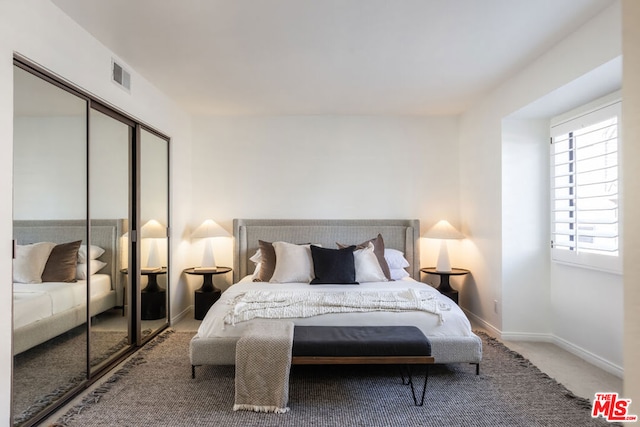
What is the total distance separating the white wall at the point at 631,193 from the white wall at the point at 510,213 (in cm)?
199

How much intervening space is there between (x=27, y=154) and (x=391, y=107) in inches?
143

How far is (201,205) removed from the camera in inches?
191

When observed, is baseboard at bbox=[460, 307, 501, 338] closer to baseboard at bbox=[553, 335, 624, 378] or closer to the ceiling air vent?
baseboard at bbox=[553, 335, 624, 378]

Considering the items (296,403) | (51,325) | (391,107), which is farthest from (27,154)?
(391,107)

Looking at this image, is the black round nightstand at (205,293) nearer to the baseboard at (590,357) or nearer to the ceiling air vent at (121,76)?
the ceiling air vent at (121,76)

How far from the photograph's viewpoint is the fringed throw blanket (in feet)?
7.65

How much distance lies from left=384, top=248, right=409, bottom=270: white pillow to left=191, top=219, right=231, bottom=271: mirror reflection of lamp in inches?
78.8

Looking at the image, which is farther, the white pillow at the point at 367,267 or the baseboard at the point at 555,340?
the white pillow at the point at 367,267

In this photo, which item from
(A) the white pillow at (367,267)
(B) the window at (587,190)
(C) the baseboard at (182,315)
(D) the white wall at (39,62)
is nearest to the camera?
(D) the white wall at (39,62)

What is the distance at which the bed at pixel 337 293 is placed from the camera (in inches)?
108

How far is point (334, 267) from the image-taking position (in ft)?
12.6

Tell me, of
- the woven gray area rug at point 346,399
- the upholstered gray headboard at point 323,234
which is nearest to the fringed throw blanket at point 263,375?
the woven gray area rug at point 346,399

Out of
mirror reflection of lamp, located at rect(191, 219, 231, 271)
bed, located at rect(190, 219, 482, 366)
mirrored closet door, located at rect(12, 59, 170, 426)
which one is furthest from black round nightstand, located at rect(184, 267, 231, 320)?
mirrored closet door, located at rect(12, 59, 170, 426)

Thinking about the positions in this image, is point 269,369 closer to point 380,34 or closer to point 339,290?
point 339,290
